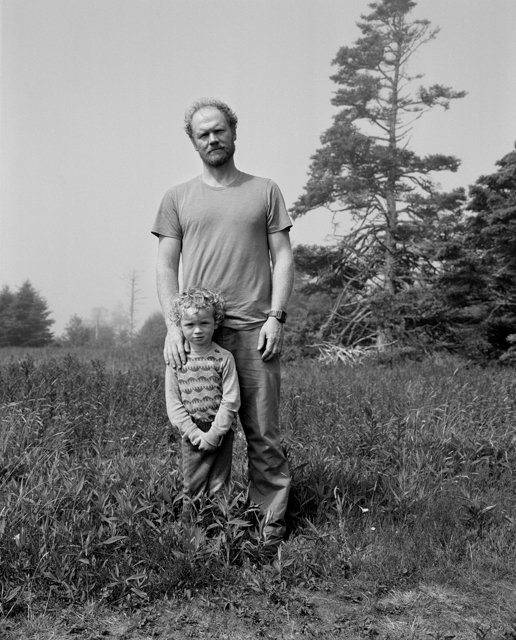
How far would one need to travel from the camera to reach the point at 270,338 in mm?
3426

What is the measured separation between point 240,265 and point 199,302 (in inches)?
15.4

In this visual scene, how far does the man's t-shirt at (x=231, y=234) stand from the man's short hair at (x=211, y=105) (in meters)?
0.33

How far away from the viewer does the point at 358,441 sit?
5.36 m

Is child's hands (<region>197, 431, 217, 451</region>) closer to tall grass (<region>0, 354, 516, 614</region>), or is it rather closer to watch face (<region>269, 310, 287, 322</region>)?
tall grass (<region>0, 354, 516, 614</region>)

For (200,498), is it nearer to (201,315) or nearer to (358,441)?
(201,315)

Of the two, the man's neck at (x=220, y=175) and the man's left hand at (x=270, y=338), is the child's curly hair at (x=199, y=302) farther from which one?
the man's neck at (x=220, y=175)

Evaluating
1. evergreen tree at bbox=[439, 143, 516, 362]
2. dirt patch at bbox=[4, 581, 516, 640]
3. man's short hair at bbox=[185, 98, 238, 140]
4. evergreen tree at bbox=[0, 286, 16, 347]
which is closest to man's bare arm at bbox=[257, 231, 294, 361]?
man's short hair at bbox=[185, 98, 238, 140]

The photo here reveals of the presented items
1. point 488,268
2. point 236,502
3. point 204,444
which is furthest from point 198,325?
point 488,268

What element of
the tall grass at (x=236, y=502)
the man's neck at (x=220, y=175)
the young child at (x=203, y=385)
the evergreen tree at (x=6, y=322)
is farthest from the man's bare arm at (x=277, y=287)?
the evergreen tree at (x=6, y=322)

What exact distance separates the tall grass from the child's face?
1051mm

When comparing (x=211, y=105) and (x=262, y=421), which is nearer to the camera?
(x=211, y=105)

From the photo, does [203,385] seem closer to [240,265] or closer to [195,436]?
[195,436]

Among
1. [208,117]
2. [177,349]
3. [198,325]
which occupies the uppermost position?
[208,117]

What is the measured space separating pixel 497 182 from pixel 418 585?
1029cm
